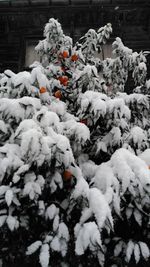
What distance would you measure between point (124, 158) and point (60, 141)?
0.65m

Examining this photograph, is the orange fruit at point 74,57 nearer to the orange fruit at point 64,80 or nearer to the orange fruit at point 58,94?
the orange fruit at point 64,80

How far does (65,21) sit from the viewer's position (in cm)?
822

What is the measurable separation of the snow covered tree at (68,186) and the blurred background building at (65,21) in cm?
427

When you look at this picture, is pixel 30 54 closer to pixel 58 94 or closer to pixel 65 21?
pixel 65 21

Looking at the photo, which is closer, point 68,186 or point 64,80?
point 68,186

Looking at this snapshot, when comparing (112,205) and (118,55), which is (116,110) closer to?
(112,205)

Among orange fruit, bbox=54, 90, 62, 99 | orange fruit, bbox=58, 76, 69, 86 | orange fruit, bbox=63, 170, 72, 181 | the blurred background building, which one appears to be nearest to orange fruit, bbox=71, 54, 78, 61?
orange fruit, bbox=58, 76, 69, 86

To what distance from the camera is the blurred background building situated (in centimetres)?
794

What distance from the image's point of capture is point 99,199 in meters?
3.13

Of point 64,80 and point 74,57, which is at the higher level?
point 74,57

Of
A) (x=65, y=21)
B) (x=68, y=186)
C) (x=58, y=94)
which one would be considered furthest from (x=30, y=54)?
(x=68, y=186)

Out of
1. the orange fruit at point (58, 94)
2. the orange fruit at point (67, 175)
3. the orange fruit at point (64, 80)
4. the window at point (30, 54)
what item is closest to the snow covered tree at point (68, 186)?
the orange fruit at point (67, 175)

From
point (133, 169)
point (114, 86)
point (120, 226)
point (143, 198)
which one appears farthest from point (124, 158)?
point (114, 86)

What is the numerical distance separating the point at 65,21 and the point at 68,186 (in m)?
5.44
